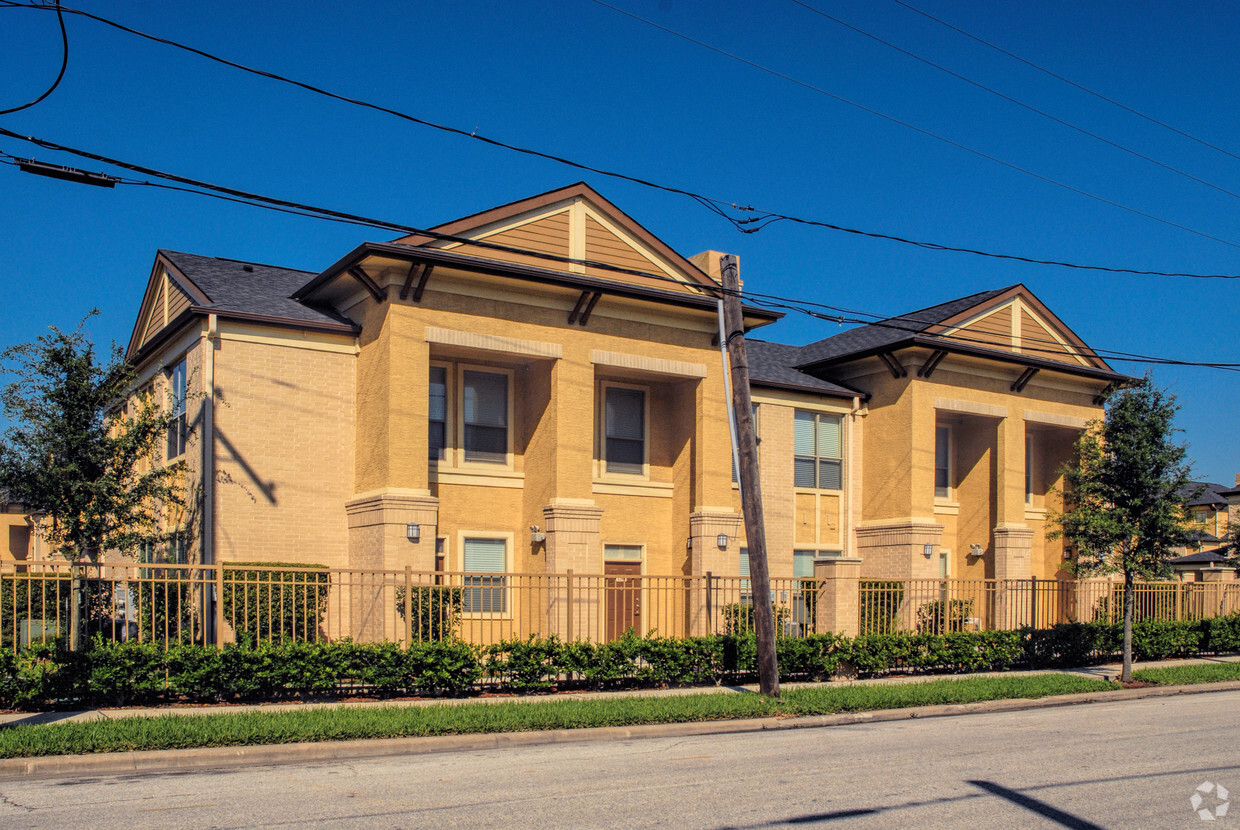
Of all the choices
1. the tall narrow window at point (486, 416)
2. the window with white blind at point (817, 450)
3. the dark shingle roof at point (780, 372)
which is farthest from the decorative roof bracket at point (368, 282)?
the window with white blind at point (817, 450)

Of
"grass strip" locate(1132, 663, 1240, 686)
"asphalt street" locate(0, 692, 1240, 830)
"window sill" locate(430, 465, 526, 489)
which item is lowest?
"grass strip" locate(1132, 663, 1240, 686)

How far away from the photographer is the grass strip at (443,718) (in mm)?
11727

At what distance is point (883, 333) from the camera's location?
29531mm

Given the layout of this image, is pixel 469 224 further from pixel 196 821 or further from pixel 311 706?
pixel 196 821

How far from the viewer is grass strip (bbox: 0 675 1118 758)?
11.7 meters

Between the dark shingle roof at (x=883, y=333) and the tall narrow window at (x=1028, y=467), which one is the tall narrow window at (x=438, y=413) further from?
the tall narrow window at (x=1028, y=467)

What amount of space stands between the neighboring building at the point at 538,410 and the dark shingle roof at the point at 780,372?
4.3 inches

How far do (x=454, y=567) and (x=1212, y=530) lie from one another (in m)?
59.2

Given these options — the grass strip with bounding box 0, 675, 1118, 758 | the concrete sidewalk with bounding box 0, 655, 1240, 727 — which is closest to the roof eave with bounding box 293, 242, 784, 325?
the concrete sidewalk with bounding box 0, 655, 1240, 727

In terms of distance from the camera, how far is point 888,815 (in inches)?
348

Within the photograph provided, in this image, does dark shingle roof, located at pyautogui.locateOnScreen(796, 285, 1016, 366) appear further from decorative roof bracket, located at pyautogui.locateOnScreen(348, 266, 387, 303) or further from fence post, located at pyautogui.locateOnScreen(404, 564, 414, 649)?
fence post, located at pyautogui.locateOnScreen(404, 564, 414, 649)

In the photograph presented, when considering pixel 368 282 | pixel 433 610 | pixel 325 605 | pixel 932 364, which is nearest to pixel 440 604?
pixel 433 610

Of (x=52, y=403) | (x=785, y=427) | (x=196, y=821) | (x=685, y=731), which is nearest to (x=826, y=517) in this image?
(x=785, y=427)

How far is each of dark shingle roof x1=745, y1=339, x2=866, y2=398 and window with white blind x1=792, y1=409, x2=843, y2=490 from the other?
739 millimetres
